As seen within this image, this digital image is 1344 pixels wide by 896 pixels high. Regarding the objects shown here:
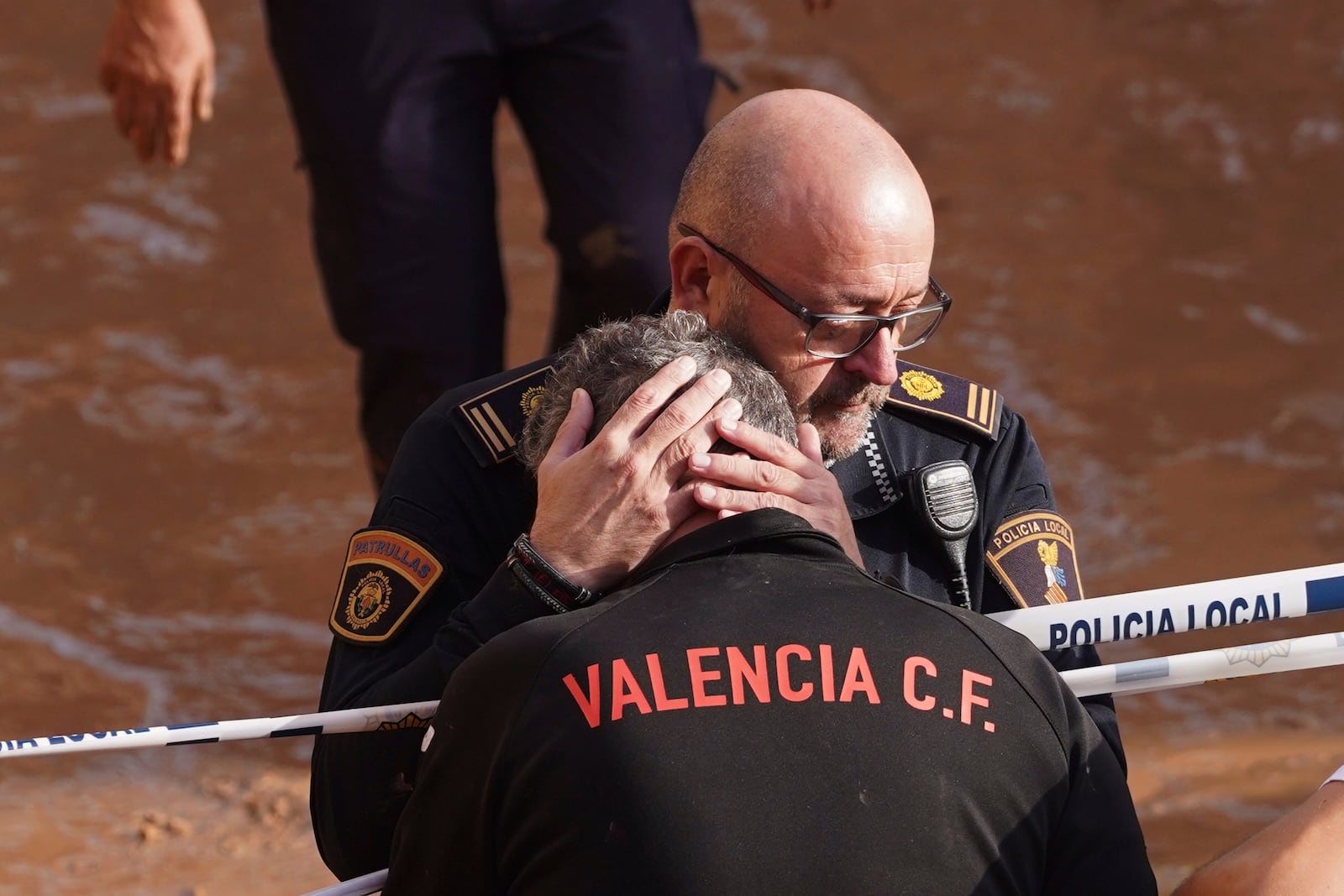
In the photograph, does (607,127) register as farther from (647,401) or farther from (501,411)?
(647,401)

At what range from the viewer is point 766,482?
1656 mm

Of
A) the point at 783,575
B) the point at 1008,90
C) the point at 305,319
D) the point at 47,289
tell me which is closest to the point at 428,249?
the point at 783,575

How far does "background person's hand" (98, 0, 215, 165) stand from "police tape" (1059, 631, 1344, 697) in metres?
1.94

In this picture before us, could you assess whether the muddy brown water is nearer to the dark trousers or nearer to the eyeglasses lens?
the dark trousers

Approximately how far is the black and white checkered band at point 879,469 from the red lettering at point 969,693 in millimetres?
717

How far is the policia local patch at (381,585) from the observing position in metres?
2.06

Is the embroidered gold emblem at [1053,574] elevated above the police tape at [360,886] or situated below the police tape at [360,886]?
above

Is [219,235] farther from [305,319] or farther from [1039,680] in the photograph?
[1039,680]

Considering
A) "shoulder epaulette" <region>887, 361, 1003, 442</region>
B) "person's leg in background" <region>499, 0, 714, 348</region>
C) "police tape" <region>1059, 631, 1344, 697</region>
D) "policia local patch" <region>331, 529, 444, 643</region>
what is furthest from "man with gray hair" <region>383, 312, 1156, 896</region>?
"person's leg in background" <region>499, 0, 714, 348</region>

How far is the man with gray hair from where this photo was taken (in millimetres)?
1393

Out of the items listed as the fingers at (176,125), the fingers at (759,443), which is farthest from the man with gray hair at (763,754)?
the fingers at (176,125)

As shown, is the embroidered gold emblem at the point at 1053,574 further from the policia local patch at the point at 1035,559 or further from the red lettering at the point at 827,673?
the red lettering at the point at 827,673

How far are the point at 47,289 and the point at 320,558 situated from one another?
1.69 meters

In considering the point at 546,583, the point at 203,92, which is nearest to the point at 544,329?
the point at 203,92
